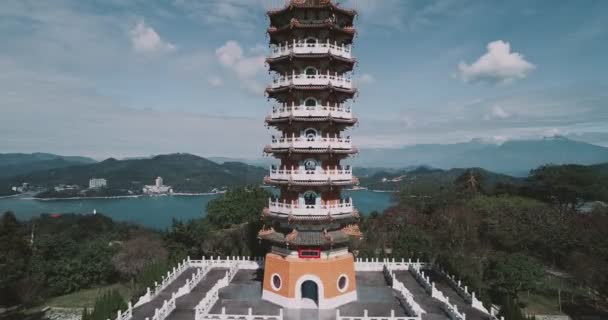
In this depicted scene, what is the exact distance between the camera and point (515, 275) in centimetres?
2695

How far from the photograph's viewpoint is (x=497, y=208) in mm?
44844

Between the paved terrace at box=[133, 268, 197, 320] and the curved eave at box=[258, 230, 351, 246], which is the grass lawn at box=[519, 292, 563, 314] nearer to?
the curved eave at box=[258, 230, 351, 246]

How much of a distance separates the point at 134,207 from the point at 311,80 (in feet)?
449

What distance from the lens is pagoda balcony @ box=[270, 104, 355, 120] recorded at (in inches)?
928

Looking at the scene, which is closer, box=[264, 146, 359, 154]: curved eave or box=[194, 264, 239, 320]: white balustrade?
box=[194, 264, 239, 320]: white balustrade

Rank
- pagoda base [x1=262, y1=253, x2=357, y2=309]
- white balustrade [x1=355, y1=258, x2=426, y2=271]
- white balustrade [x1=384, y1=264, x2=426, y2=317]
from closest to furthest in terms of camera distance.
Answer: white balustrade [x1=384, y1=264, x2=426, y2=317]
pagoda base [x1=262, y1=253, x2=357, y2=309]
white balustrade [x1=355, y1=258, x2=426, y2=271]

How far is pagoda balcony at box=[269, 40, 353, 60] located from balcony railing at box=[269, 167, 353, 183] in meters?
6.12

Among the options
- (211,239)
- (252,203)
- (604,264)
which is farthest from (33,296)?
(604,264)

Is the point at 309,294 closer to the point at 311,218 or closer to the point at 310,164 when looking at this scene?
the point at 311,218

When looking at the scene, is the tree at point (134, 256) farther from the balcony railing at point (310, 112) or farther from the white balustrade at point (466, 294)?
the white balustrade at point (466, 294)

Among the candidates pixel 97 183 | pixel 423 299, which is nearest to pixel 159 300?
pixel 423 299

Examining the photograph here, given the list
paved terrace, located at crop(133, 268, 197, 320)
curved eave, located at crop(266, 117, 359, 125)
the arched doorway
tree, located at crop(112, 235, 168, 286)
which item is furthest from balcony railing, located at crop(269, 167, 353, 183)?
tree, located at crop(112, 235, 168, 286)

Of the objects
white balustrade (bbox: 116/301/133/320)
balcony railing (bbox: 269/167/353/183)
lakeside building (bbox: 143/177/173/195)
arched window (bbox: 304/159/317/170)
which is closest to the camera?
white balustrade (bbox: 116/301/133/320)

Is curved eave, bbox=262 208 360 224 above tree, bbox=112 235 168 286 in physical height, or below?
above
